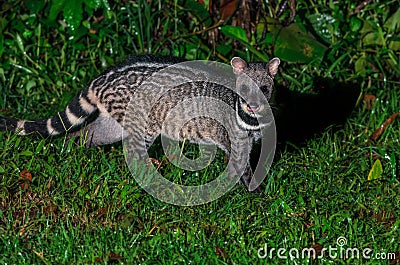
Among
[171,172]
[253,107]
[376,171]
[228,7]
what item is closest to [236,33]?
[228,7]

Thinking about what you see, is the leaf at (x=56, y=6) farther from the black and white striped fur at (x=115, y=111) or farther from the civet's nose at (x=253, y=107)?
the civet's nose at (x=253, y=107)

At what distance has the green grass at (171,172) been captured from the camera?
4473 millimetres

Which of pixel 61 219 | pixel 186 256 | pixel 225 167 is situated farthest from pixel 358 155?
pixel 61 219

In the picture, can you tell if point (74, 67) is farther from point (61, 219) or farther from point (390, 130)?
point (390, 130)

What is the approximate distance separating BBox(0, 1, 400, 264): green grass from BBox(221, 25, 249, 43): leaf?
5cm

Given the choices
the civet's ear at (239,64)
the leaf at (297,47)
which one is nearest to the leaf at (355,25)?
the leaf at (297,47)

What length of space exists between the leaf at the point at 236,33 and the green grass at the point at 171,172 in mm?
46

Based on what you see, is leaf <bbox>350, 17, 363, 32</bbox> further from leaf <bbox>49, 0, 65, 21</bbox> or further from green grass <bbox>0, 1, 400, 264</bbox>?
leaf <bbox>49, 0, 65, 21</bbox>

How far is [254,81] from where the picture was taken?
16.7 ft

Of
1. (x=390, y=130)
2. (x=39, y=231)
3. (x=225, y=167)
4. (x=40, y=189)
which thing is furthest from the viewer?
(x=390, y=130)

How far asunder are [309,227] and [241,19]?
276 cm

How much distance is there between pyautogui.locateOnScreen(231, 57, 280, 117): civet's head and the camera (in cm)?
508

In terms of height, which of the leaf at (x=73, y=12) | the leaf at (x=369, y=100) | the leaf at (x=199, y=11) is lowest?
the leaf at (x=369, y=100)

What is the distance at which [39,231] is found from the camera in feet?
15.1
